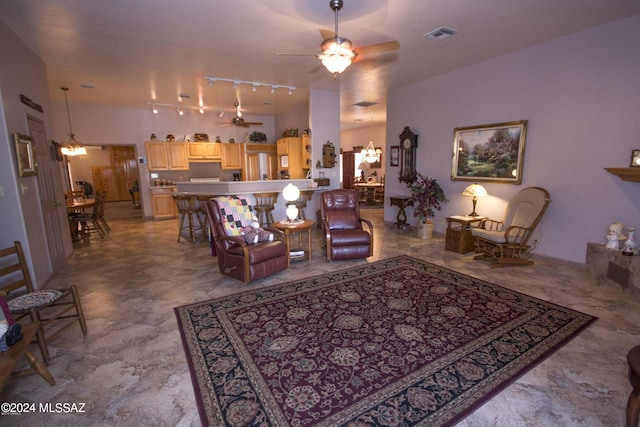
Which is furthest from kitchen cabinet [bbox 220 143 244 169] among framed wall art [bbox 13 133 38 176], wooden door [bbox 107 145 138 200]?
wooden door [bbox 107 145 138 200]

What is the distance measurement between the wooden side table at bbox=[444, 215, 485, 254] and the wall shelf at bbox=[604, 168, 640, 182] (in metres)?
1.76

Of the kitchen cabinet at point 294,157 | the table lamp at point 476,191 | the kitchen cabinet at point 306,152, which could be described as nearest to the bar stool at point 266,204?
the kitchen cabinet at point 306,152

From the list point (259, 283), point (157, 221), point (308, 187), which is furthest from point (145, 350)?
point (157, 221)

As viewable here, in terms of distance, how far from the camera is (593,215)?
3838mm

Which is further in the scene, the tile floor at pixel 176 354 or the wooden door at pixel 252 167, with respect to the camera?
the wooden door at pixel 252 167

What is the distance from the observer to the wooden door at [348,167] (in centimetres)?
1309

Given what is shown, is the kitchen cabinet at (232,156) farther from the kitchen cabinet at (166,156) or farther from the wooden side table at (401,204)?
the wooden side table at (401,204)

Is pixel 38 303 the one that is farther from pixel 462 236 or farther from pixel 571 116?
pixel 571 116

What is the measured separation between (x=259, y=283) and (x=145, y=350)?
4.84 ft

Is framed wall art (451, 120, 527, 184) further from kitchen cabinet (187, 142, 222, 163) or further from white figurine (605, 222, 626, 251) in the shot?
Answer: kitchen cabinet (187, 142, 222, 163)

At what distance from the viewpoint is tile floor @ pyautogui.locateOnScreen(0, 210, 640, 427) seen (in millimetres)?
1765

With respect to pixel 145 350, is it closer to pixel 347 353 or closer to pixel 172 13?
pixel 347 353

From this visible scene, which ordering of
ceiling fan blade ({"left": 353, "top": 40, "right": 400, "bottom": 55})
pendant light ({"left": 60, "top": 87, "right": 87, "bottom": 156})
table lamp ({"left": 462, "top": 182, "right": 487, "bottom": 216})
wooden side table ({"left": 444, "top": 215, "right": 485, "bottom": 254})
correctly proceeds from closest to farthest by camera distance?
1. ceiling fan blade ({"left": 353, "top": 40, "right": 400, "bottom": 55})
2. wooden side table ({"left": 444, "top": 215, "right": 485, "bottom": 254})
3. table lamp ({"left": 462, "top": 182, "right": 487, "bottom": 216})
4. pendant light ({"left": 60, "top": 87, "right": 87, "bottom": 156})

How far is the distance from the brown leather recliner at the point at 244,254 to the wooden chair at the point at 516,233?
115 inches
